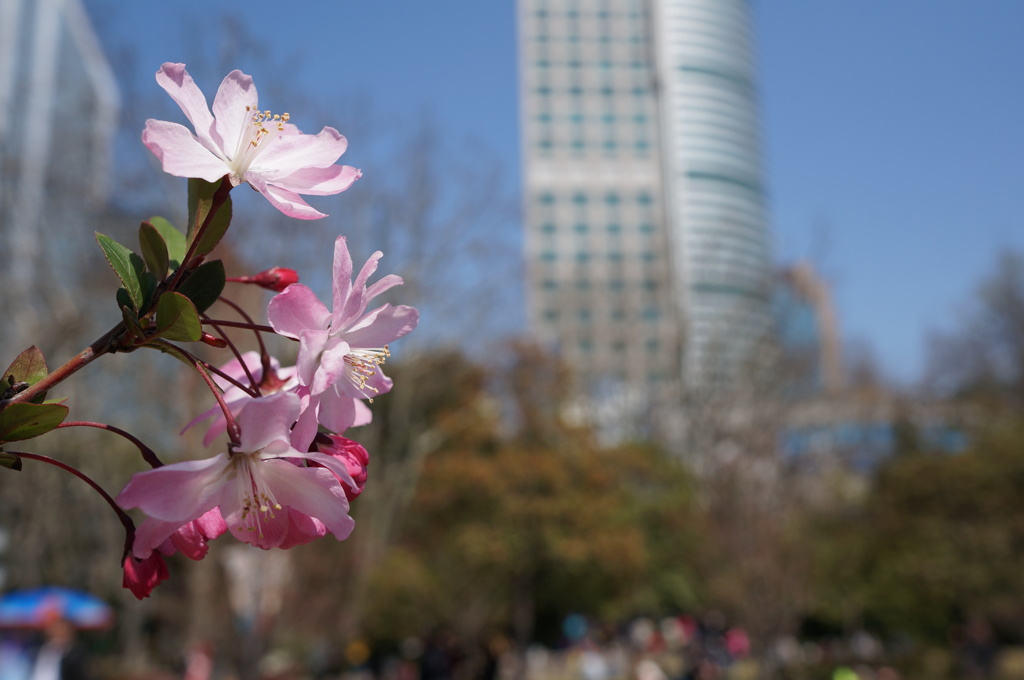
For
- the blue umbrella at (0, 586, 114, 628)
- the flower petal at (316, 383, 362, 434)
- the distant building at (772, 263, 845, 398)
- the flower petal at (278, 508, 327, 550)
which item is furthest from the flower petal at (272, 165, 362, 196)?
the distant building at (772, 263, 845, 398)

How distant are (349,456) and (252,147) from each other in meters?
0.33

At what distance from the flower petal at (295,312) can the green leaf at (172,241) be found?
0.18m

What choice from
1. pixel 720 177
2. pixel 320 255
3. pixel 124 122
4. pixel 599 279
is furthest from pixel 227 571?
pixel 720 177

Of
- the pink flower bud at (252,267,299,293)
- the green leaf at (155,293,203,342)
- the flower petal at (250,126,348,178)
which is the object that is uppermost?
the flower petal at (250,126,348,178)

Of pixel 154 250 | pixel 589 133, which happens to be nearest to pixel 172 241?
pixel 154 250

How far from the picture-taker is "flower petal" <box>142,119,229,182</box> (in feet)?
2.66

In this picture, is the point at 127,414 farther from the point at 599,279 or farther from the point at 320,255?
the point at 599,279

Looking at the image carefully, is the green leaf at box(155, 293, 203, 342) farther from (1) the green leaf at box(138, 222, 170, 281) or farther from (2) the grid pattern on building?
(2) the grid pattern on building

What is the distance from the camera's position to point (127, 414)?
1389cm

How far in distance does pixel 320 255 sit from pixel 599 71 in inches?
2148

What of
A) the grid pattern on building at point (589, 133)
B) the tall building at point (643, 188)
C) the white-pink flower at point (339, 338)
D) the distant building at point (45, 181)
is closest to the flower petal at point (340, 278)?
the white-pink flower at point (339, 338)

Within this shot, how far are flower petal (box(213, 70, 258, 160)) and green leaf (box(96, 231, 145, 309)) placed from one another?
0.46ft

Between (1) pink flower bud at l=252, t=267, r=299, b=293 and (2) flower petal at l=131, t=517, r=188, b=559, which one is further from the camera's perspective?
(1) pink flower bud at l=252, t=267, r=299, b=293

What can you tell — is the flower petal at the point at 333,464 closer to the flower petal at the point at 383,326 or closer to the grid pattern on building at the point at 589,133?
the flower petal at the point at 383,326
